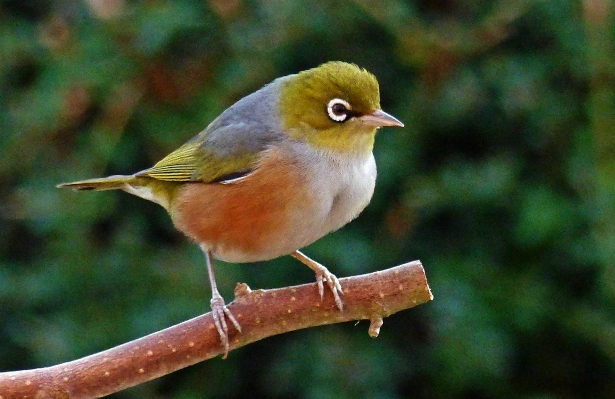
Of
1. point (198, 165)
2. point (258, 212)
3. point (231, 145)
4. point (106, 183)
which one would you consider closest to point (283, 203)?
point (258, 212)

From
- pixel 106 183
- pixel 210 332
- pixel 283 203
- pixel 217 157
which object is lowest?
pixel 106 183

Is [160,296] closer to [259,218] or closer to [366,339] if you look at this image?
[366,339]

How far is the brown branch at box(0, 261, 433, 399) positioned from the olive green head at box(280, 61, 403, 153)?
64 cm

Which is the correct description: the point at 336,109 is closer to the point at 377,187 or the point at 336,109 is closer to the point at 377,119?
the point at 377,119

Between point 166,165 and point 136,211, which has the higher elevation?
point 166,165

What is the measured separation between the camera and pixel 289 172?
3725 mm

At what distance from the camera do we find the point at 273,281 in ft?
17.3

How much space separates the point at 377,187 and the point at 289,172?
5.60ft

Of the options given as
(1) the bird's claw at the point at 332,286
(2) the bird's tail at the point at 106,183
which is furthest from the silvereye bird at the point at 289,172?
(2) the bird's tail at the point at 106,183

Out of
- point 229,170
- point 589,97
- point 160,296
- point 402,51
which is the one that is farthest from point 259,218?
point 589,97

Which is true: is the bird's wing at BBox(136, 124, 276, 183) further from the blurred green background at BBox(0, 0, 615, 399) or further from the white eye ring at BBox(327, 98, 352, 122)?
the blurred green background at BBox(0, 0, 615, 399)

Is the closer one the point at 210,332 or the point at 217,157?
the point at 210,332

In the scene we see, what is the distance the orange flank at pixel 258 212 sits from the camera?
12.0 feet

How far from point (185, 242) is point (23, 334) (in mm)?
1016
